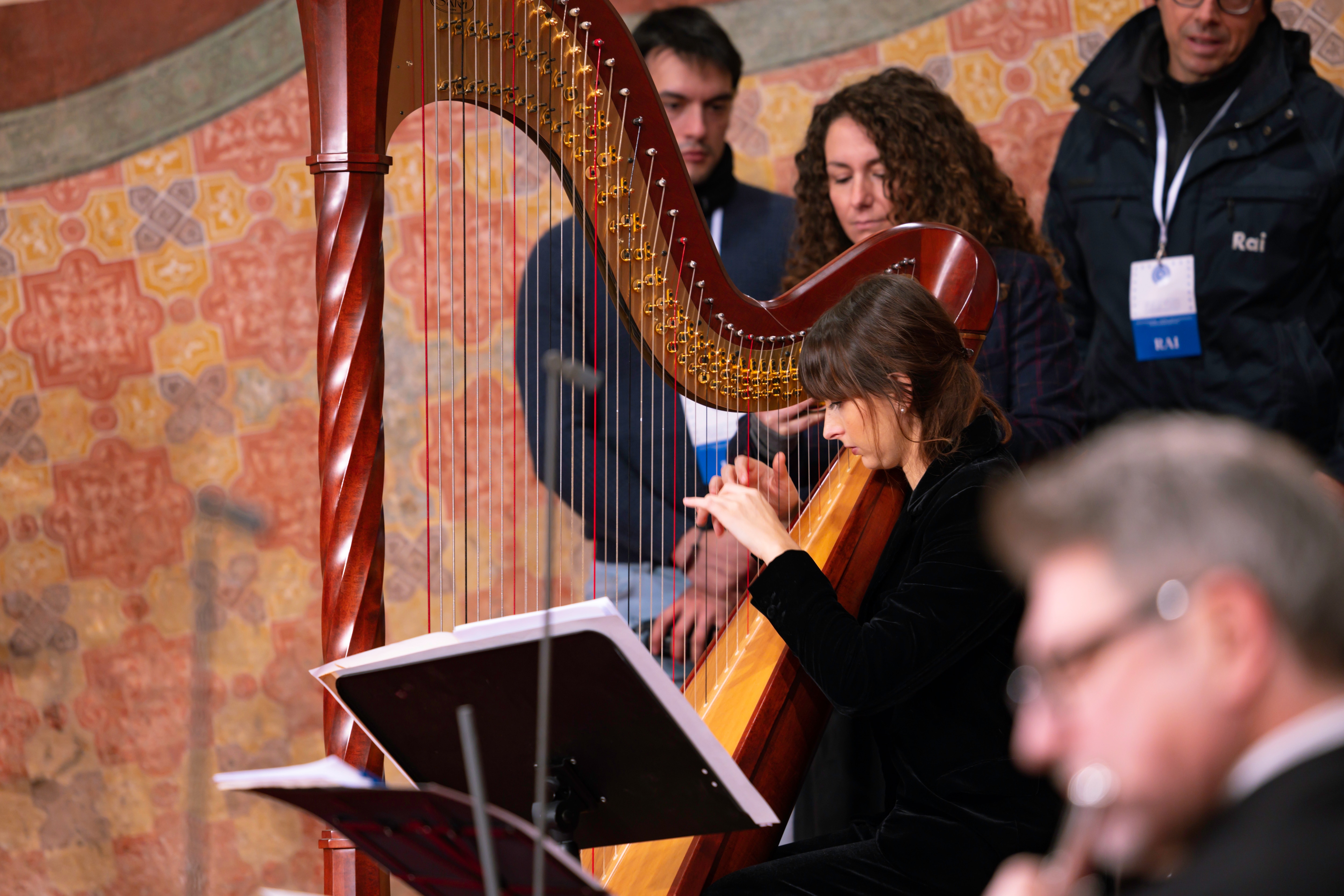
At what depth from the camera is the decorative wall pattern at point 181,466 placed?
3170 millimetres

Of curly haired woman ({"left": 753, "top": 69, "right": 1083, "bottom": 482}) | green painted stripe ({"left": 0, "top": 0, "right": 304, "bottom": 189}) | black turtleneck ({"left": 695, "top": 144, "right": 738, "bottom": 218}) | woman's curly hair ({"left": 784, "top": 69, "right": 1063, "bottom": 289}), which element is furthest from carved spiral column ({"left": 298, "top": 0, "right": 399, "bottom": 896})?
green painted stripe ({"left": 0, "top": 0, "right": 304, "bottom": 189})

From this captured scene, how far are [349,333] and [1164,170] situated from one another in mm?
1876

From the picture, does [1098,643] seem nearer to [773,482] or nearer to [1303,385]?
[773,482]

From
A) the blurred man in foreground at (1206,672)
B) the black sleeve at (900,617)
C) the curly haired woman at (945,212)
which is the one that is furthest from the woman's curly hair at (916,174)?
the blurred man in foreground at (1206,672)

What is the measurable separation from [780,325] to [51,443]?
214cm

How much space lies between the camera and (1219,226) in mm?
2508

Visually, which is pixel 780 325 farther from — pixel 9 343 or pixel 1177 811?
pixel 9 343

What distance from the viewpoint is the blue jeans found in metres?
2.27

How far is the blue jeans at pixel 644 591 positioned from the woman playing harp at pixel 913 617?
0.44 m

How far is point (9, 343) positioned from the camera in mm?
3244

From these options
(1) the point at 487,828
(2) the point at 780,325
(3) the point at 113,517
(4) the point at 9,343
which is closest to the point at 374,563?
(1) the point at 487,828

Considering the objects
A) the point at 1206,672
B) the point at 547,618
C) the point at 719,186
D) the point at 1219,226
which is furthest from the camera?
the point at 719,186

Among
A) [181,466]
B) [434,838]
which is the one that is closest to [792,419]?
[434,838]

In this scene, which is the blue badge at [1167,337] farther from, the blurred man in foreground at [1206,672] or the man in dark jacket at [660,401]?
the blurred man in foreground at [1206,672]
